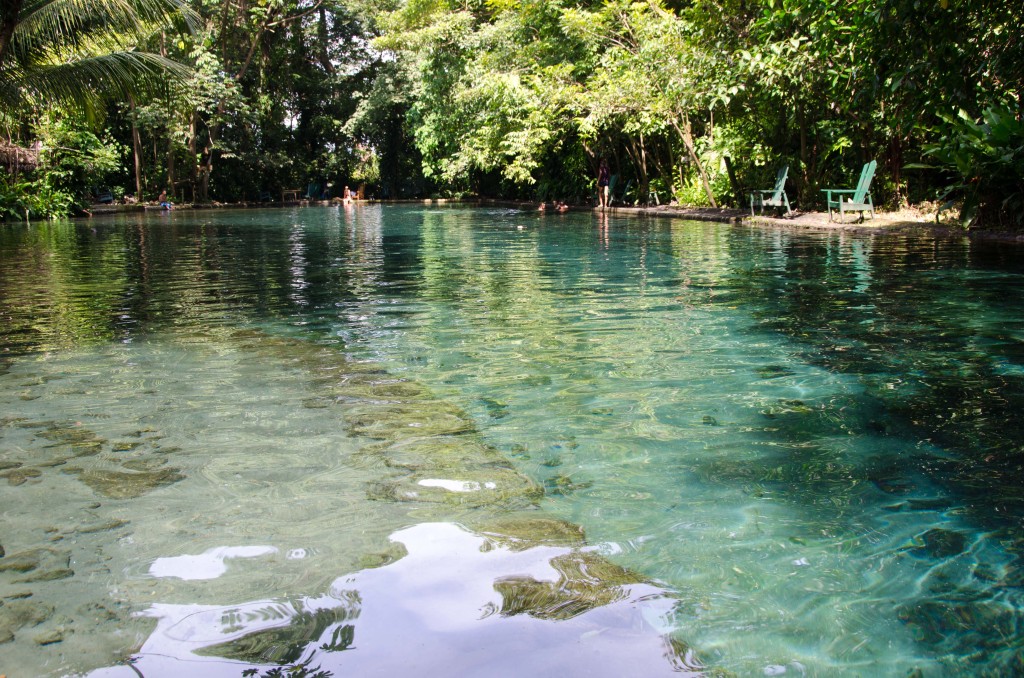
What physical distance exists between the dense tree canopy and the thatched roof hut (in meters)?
0.77

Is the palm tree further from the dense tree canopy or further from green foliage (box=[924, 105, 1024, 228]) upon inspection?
green foliage (box=[924, 105, 1024, 228])

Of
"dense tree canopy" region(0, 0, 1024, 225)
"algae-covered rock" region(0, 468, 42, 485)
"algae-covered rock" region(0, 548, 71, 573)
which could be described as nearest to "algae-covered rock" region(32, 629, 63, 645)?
"algae-covered rock" region(0, 548, 71, 573)

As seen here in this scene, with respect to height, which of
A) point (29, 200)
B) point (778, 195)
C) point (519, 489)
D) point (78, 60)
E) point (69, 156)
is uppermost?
point (78, 60)

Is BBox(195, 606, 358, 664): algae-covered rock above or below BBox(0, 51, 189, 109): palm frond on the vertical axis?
below

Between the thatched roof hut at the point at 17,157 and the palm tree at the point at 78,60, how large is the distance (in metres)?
9.61

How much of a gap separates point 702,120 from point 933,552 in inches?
886

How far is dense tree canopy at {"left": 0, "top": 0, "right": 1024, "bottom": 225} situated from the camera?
11.9m

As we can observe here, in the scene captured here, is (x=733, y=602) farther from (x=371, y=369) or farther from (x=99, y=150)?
(x=99, y=150)

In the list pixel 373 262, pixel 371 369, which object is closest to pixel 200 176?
pixel 373 262

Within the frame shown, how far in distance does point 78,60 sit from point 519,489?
58.3ft

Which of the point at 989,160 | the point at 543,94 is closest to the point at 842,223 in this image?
the point at 989,160

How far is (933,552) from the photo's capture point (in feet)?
9.50

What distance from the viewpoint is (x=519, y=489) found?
3521mm

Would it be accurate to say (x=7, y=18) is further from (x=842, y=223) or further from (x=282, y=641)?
(x=282, y=641)
